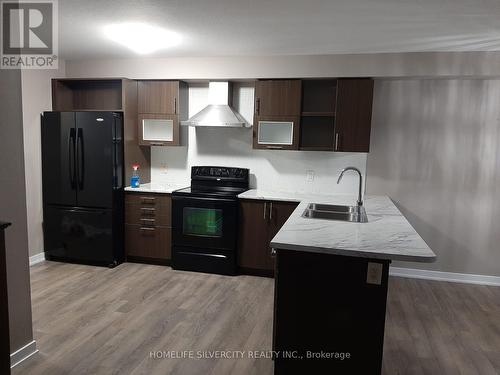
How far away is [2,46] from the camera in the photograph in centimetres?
Answer: 277

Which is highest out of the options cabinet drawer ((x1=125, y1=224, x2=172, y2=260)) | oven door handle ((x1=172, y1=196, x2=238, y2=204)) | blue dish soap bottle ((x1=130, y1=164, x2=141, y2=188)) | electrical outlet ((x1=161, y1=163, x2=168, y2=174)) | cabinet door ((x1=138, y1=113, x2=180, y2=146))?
cabinet door ((x1=138, y1=113, x2=180, y2=146))

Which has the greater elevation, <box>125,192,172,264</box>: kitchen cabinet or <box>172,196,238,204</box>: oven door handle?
<box>172,196,238,204</box>: oven door handle

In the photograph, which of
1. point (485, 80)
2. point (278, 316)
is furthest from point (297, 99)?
point (278, 316)

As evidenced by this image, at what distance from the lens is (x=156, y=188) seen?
4.42 m

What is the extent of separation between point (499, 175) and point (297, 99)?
7.57 feet

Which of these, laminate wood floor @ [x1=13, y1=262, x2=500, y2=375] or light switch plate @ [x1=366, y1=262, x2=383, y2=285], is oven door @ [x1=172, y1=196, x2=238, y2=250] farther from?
light switch plate @ [x1=366, y1=262, x2=383, y2=285]

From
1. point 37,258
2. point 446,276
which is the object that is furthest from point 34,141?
point 446,276

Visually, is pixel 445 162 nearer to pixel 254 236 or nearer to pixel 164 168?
pixel 254 236

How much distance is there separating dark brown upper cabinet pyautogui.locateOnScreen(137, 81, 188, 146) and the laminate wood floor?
159 cm

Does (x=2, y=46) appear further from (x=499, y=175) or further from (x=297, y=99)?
(x=499, y=175)

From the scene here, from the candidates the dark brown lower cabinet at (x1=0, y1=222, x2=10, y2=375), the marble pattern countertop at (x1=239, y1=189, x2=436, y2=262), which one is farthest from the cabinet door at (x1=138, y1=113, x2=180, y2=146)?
the dark brown lower cabinet at (x1=0, y1=222, x2=10, y2=375)

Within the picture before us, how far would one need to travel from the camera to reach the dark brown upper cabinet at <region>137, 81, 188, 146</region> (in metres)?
4.37

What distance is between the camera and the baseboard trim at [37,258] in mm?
4284

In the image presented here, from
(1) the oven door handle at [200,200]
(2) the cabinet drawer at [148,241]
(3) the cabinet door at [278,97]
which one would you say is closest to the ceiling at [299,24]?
(3) the cabinet door at [278,97]
